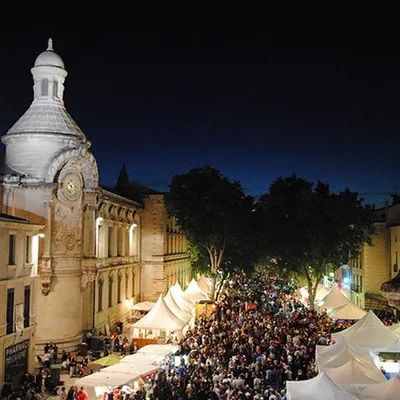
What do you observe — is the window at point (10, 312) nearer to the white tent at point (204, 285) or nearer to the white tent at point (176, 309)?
the white tent at point (176, 309)

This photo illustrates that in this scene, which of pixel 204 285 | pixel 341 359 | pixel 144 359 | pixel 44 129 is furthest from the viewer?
pixel 204 285

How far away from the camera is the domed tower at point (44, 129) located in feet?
106

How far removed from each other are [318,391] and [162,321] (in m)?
15.7

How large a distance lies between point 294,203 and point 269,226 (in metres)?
3.01

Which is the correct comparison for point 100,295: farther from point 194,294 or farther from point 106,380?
point 106,380

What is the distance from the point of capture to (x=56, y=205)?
104 feet

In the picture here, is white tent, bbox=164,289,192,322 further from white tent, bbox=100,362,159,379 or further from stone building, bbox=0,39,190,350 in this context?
white tent, bbox=100,362,159,379

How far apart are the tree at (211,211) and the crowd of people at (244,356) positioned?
10.1 meters

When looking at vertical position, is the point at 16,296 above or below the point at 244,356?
above

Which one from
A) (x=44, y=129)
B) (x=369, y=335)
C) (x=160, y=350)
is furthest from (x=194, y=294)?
(x=369, y=335)

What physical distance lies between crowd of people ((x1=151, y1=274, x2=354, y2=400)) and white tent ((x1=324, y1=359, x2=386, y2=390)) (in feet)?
6.98

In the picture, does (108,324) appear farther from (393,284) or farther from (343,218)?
(393,284)

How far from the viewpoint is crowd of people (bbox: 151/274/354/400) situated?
20047mm

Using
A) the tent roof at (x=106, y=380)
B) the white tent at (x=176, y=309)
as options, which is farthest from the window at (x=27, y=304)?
the white tent at (x=176, y=309)
